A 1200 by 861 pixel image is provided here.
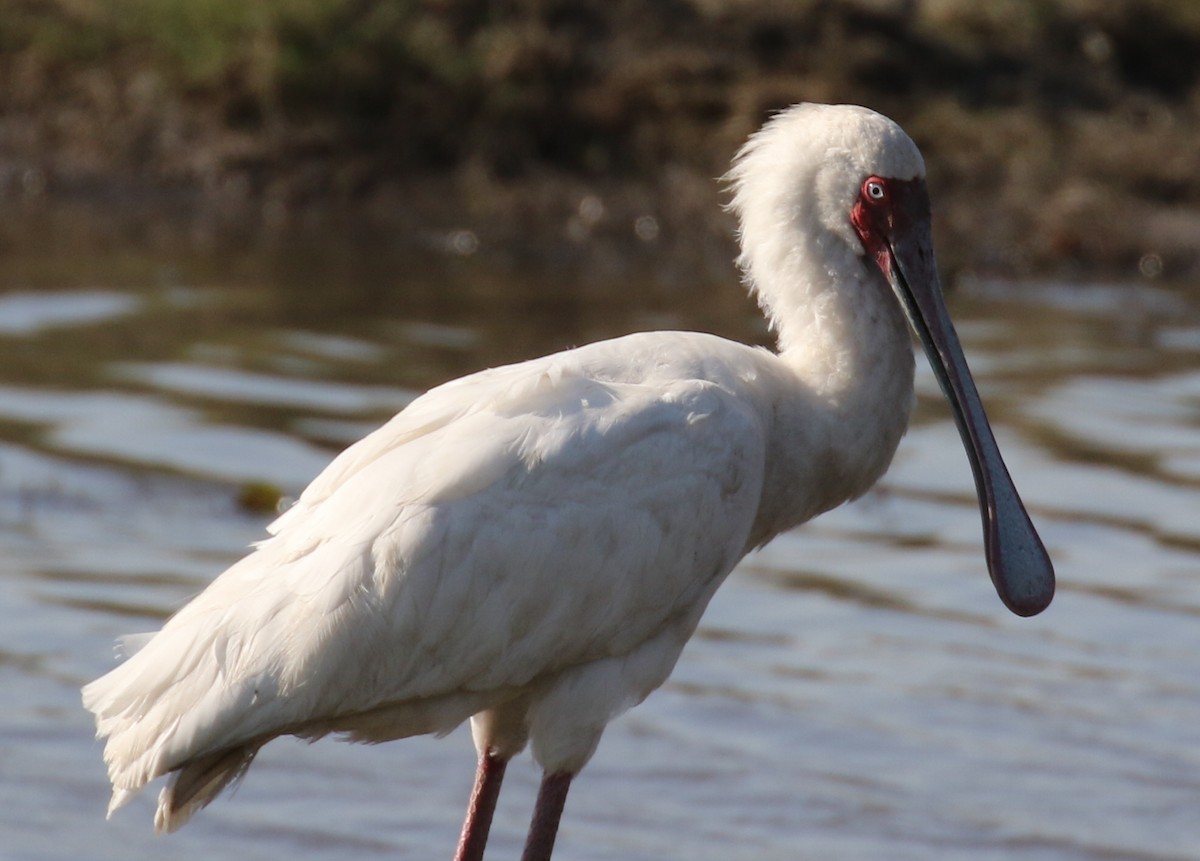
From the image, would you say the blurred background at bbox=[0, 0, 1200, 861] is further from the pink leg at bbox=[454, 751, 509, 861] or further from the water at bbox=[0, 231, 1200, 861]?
the pink leg at bbox=[454, 751, 509, 861]

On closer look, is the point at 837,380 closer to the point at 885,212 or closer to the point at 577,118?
the point at 885,212

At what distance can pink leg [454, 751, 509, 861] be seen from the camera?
19.5 feet

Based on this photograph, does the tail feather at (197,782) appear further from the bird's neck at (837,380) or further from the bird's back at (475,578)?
the bird's neck at (837,380)

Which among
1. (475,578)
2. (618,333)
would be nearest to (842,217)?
(475,578)

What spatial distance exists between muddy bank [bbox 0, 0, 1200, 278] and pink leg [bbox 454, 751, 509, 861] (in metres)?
11.4

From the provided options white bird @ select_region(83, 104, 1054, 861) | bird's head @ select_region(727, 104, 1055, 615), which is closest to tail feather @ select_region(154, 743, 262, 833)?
white bird @ select_region(83, 104, 1054, 861)

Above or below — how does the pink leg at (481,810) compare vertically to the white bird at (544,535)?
below

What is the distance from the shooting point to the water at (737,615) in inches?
294

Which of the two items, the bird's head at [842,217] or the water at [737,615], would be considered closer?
the bird's head at [842,217]

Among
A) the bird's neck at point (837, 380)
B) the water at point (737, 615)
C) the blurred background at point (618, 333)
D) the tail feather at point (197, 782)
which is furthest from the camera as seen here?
the blurred background at point (618, 333)

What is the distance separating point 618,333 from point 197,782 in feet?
29.6

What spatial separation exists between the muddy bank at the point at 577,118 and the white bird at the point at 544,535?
1105 centimetres

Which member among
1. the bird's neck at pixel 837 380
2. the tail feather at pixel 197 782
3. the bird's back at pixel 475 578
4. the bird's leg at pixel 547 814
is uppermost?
the bird's neck at pixel 837 380

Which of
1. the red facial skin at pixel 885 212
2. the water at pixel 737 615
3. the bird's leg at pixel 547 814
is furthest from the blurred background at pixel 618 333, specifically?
the red facial skin at pixel 885 212
